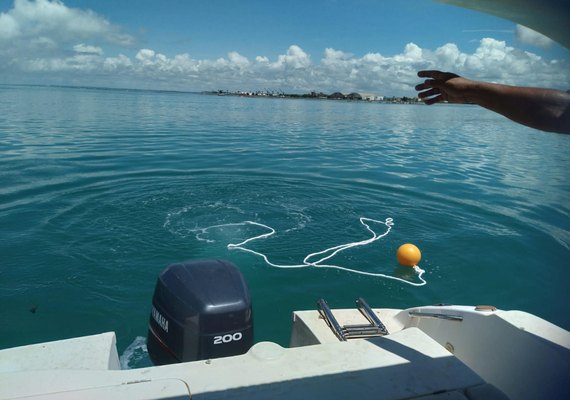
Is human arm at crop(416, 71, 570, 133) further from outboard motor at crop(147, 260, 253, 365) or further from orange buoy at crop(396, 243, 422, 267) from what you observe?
orange buoy at crop(396, 243, 422, 267)

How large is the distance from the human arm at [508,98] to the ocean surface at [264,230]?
0.15 meters

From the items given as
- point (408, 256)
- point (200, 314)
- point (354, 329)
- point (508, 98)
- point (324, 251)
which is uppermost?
point (508, 98)

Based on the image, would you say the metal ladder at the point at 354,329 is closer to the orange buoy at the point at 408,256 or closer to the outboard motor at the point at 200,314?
the outboard motor at the point at 200,314

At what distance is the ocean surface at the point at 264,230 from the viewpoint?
5.23 m

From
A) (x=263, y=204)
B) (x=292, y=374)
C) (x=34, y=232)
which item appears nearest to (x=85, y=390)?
(x=292, y=374)

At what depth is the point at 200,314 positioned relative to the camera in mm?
2998

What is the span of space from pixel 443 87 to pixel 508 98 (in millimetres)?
543

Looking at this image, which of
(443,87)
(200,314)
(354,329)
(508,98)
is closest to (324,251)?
(354,329)

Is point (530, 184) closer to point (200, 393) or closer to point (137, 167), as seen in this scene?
point (137, 167)

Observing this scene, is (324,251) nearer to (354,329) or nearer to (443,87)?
(354,329)

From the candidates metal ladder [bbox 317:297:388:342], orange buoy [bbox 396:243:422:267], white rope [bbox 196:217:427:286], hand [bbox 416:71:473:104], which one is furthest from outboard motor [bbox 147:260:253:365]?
orange buoy [bbox 396:243:422:267]

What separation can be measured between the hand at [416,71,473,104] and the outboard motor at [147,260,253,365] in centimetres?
192

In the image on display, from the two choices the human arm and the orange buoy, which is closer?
the human arm

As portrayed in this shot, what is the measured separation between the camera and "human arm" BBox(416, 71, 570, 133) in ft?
5.28
